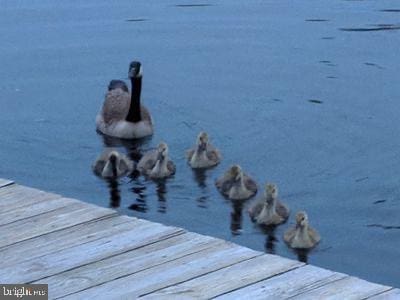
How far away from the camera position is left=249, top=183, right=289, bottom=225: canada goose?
1236 centimetres

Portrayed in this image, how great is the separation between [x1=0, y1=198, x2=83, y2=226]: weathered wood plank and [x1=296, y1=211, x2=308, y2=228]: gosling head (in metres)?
2.89

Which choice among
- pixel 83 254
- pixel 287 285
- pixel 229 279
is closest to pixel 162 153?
pixel 83 254

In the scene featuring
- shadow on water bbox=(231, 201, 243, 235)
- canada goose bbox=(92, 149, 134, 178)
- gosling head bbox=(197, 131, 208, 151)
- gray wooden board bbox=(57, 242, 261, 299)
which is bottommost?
shadow on water bbox=(231, 201, 243, 235)

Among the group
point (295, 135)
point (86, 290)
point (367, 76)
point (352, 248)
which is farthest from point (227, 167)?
point (86, 290)

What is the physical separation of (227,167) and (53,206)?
204 inches

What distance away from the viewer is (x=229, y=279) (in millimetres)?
8008

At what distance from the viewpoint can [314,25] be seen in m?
20.4

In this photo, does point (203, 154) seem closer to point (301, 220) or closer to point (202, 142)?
point (202, 142)

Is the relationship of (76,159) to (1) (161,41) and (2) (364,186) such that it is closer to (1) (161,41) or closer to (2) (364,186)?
(2) (364,186)

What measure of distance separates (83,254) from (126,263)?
0.33 metres

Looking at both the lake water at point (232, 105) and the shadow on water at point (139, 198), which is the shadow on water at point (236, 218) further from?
the shadow on water at point (139, 198)

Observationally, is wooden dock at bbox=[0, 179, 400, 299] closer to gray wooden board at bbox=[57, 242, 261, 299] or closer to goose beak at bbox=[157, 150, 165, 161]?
gray wooden board at bbox=[57, 242, 261, 299]

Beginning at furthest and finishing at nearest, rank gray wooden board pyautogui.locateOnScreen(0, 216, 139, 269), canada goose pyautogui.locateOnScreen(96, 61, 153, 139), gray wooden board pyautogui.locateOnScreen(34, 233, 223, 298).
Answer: canada goose pyautogui.locateOnScreen(96, 61, 153, 139) → gray wooden board pyautogui.locateOnScreen(0, 216, 139, 269) → gray wooden board pyautogui.locateOnScreen(34, 233, 223, 298)

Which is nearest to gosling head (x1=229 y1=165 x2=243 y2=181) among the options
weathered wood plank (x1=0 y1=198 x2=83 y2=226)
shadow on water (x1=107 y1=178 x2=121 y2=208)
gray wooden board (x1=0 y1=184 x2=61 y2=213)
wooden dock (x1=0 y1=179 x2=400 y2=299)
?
shadow on water (x1=107 y1=178 x2=121 y2=208)
